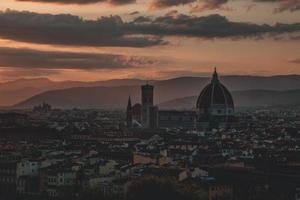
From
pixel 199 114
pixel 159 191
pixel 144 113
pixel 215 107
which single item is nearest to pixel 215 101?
pixel 215 107

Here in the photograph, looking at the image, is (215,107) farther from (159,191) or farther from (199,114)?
(159,191)

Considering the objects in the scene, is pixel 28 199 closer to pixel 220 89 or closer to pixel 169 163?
pixel 169 163

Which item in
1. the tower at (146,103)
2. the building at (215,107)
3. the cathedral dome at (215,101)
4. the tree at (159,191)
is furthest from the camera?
the tower at (146,103)

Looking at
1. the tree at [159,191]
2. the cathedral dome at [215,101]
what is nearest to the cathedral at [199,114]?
the cathedral dome at [215,101]

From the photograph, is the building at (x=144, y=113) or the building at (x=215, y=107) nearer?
the building at (x=215, y=107)

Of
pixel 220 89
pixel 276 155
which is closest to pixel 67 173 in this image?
pixel 276 155

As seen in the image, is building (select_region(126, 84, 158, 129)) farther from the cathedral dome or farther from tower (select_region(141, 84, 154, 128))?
the cathedral dome

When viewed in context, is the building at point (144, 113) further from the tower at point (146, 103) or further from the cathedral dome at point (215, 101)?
the cathedral dome at point (215, 101)
